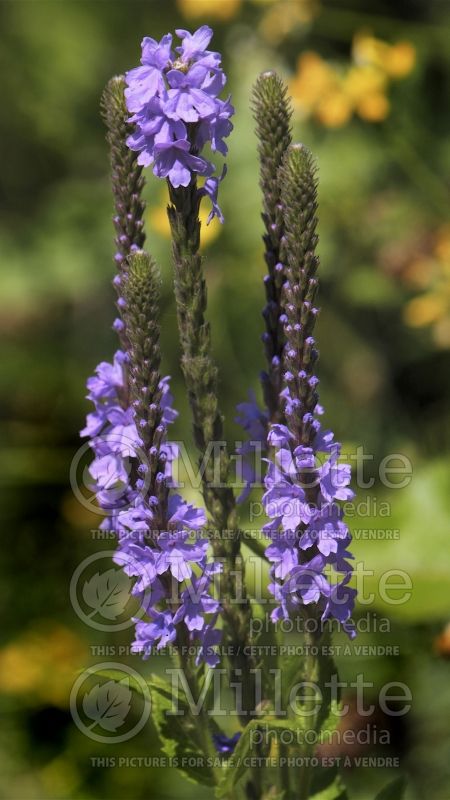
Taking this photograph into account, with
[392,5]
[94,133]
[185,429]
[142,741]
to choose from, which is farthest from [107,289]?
[142,741]

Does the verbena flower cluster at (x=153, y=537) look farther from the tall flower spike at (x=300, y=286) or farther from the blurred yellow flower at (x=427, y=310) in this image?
Answer: the blurred yellow flower at (x=427, y=310)

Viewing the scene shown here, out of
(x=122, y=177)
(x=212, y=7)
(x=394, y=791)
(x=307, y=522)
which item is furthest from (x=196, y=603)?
(x=212, y=7)

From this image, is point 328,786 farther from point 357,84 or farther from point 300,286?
point 357,84

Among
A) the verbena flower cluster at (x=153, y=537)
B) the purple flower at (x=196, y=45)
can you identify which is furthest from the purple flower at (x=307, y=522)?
the purple flower at (x=196, y=45)

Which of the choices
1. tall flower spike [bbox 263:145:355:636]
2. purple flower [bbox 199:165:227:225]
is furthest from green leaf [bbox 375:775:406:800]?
purple flower [bbox 199:165:227:225]

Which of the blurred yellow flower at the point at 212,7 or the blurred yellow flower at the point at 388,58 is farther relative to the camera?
the blurred yellow flower at the point at 212,7

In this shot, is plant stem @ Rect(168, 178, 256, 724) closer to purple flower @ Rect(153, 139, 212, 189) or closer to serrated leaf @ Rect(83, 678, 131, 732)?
purple flower @ Rect(153, 139, 212, 189)

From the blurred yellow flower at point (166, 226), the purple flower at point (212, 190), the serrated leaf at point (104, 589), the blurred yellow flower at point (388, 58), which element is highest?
the blurred yellow flower at point (388, 58)
